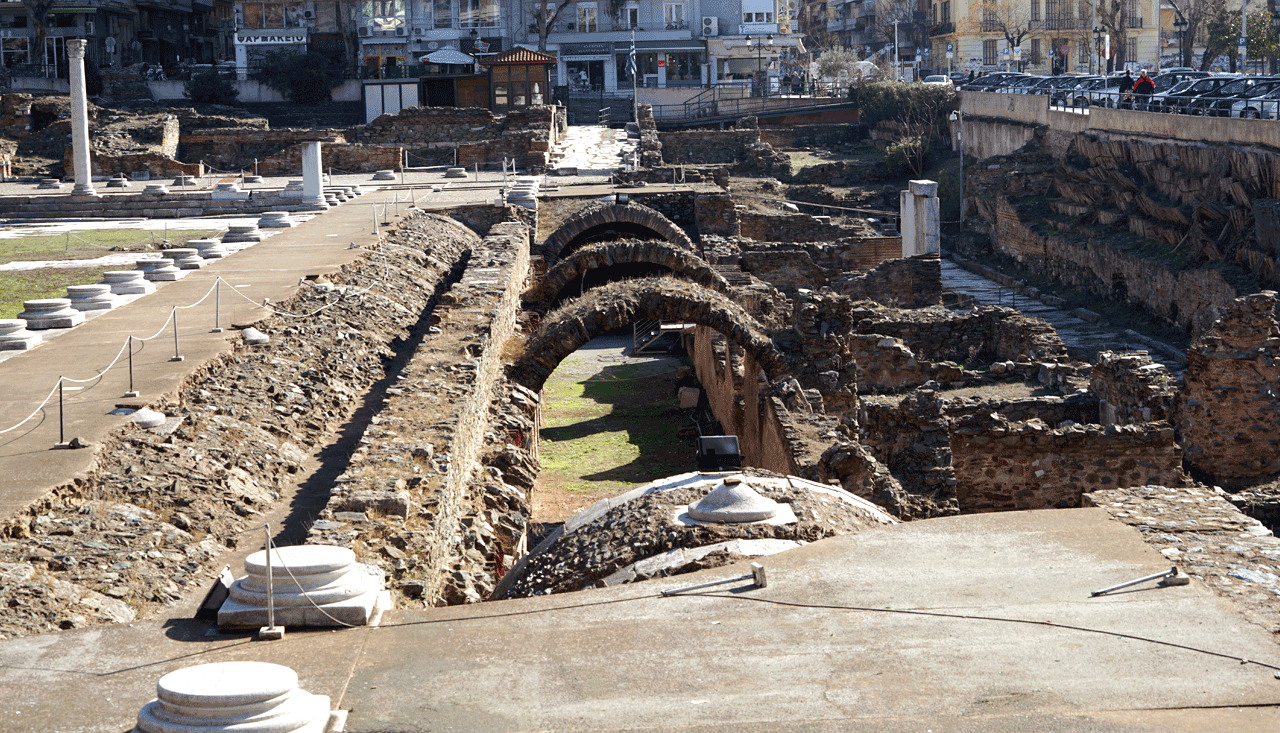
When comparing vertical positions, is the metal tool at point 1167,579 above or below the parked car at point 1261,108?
below

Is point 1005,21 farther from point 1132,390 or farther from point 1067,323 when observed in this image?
point 1132,390

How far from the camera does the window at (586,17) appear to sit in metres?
62.9

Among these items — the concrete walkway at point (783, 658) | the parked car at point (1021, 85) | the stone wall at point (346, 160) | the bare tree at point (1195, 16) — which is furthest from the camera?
the bare tree at point (1195, 16)

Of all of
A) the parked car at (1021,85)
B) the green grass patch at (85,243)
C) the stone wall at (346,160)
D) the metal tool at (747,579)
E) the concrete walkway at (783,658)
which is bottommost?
the concrete walkway at (783,658)

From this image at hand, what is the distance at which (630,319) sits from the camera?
48.2 feet

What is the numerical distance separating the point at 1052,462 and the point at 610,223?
12964 mm

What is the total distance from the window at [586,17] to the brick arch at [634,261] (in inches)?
1799

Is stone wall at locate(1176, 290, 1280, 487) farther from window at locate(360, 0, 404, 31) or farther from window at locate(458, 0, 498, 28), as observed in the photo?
window at locate(360, 0, 404, 31)

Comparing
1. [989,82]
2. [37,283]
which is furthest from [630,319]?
[989,82]

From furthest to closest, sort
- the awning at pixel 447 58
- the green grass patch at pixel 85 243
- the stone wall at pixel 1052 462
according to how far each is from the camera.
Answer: the awning at pixel 447 58 → the green grass patch at pixel 85 243 → the stone wall at pixel 1052 462

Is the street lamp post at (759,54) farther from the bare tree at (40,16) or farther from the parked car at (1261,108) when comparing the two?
the parked car at (1261,108)

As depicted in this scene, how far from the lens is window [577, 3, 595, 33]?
206ft

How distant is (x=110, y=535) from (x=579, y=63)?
56060mm

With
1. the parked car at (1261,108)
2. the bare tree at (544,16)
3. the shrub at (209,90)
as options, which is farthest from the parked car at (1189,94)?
the shrub at (209,90)
